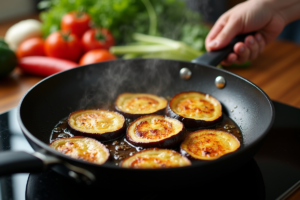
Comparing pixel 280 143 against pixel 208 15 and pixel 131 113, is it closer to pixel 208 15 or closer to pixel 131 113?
pixel 131 113

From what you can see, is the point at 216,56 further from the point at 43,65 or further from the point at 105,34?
the point at 43,65

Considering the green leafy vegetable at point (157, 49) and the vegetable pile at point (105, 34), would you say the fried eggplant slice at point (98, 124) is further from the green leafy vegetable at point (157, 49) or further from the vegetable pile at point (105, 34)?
the green leafy vegetable at point (157, 49)

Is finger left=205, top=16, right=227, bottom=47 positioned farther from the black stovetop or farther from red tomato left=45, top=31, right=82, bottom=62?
red tomato left=45, top=31, right=82, bottom=62

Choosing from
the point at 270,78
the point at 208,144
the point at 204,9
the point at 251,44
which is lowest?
the point at 270,78

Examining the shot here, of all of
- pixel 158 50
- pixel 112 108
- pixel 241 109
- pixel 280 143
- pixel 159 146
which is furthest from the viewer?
pixel 158 50

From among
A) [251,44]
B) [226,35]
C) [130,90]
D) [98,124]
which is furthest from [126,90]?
[251,44]

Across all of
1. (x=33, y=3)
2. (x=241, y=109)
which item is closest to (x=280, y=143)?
(x=241, y=109)
